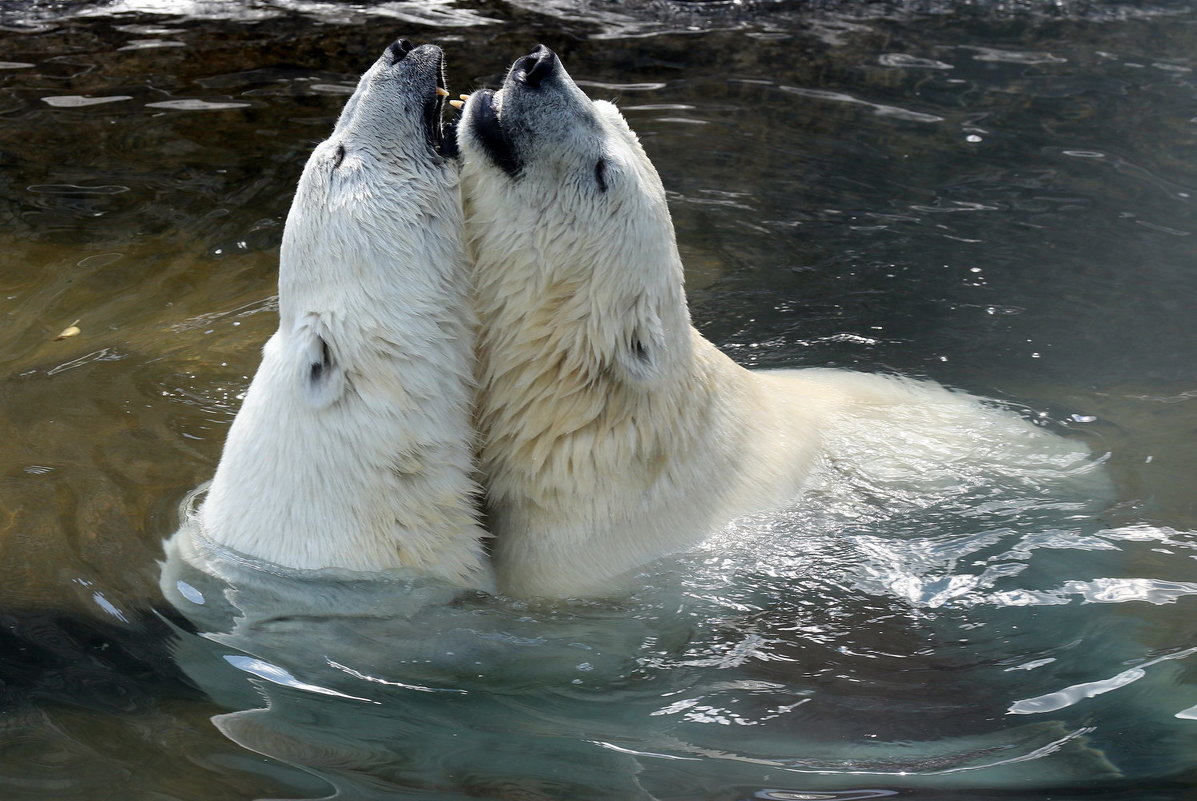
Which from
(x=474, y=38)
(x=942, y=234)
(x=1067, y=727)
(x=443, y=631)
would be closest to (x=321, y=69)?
(x=474, y=38)

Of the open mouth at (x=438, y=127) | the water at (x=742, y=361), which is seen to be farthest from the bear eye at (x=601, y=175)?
the water at (x=742, y=361)

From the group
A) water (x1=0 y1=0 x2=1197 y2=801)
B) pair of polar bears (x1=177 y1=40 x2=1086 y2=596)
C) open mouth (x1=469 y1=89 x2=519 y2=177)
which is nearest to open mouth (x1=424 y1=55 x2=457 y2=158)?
pair of polar bears (x1=177 y1=40 x2=1086 y2=596)

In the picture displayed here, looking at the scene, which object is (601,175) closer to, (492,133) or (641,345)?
(492,133)

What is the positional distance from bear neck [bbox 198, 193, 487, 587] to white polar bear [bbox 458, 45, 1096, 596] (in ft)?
0.46

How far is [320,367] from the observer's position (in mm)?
3275

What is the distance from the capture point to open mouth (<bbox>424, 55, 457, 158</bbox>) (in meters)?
3.47

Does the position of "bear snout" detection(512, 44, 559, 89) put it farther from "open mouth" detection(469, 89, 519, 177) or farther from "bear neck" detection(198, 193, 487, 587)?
"bear neck" detection(198, 193, 487, 587)

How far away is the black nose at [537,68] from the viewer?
10.7 ft

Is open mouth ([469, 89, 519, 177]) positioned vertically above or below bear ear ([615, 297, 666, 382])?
above

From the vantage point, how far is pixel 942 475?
13.5 feet

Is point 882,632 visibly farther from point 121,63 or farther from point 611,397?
point 121,63

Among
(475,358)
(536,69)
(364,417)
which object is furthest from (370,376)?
(536,69)

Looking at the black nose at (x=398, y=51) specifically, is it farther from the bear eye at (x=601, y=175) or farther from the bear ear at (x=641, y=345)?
the bear ear at (x=641, y=345)

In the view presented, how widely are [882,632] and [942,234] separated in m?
3.13
